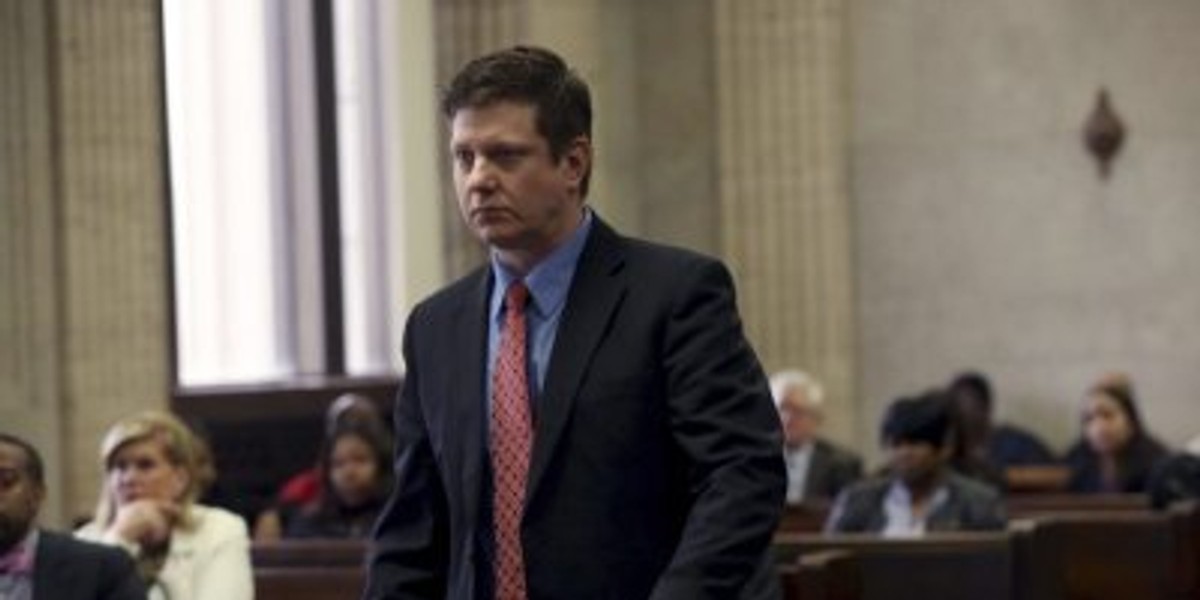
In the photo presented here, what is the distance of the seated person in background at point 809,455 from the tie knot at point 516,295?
9.11 metres

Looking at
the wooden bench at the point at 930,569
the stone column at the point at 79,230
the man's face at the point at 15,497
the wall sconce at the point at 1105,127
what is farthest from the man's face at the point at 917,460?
the wall sconce at the point at 1105,127

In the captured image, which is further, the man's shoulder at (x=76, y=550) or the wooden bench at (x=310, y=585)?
the wooden bench at (x=310, y=585)

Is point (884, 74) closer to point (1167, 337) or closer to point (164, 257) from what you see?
point (1167, 337)

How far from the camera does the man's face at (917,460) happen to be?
35.0ft

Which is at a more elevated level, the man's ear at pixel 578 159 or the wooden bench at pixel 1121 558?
the man's ear at pixel 578 159

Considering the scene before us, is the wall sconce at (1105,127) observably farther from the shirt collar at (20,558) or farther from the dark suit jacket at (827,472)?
the shirt collar at (20,558)

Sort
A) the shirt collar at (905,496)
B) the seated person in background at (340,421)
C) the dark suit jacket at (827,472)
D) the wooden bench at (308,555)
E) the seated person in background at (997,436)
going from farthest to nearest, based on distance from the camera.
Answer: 1. the seated person in background at (997,436)
2. the dark suit jacket at (827,472)
3. the seated person in background at (340,421)
4. the shirt collar at (905,496)
5. the wooden bench at (308,555)

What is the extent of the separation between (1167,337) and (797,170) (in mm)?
2048

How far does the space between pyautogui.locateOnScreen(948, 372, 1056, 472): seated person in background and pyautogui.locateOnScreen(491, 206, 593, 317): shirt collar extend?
1023 centimetres

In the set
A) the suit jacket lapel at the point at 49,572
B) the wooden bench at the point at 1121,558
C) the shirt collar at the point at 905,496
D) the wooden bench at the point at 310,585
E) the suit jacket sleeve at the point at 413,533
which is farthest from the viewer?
the shirt collar at the point at 905,496

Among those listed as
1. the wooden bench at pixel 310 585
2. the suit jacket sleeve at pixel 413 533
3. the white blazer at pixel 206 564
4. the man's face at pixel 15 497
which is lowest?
the wooden bench at pixel 310 585

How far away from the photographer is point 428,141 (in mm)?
15312

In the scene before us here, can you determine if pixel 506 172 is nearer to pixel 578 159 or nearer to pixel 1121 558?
pixel 578 159

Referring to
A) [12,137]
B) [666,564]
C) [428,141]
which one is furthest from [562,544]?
[428,141]
